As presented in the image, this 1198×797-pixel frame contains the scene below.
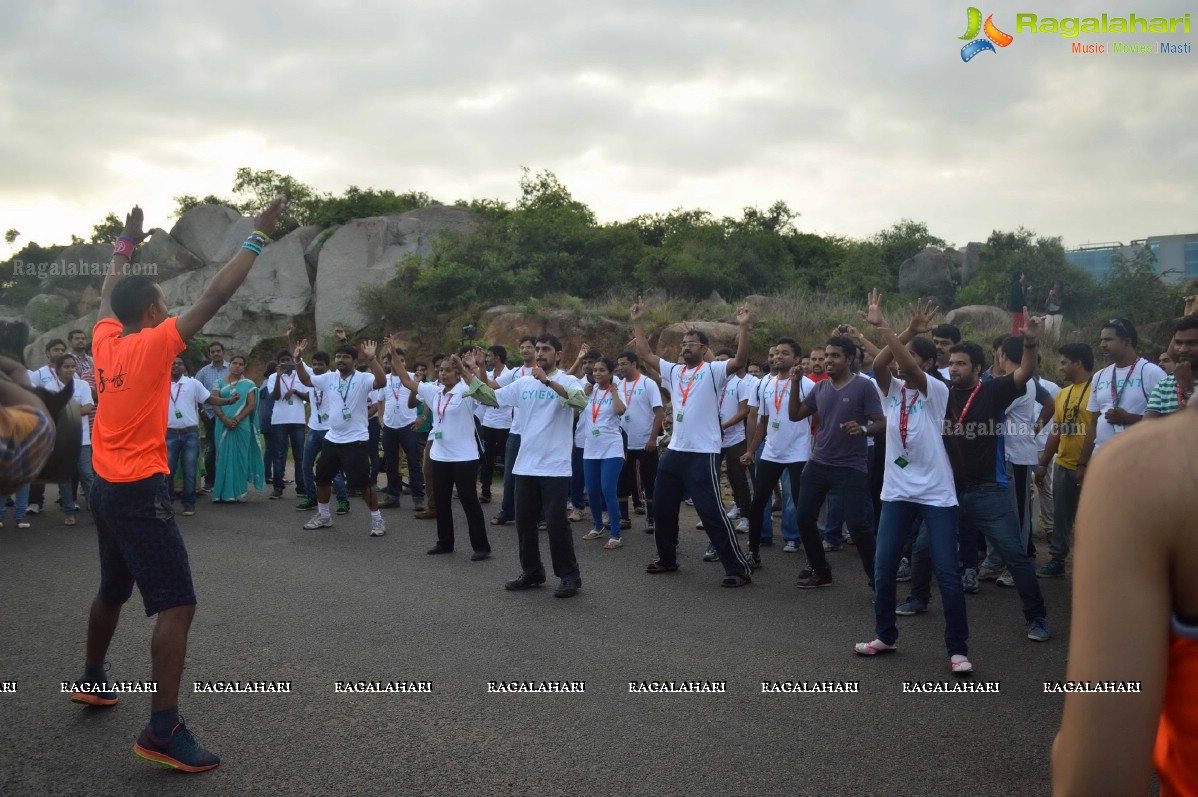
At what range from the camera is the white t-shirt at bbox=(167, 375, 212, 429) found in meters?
11.9

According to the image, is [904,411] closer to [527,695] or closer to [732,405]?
[527,695]

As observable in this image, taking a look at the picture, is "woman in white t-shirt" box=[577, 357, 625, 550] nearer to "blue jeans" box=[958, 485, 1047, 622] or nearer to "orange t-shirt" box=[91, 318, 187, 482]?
"blue jeans" box=[958, 485, 1047, 622]

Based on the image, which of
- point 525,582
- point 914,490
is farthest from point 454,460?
point 914,490

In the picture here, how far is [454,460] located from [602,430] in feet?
6.28

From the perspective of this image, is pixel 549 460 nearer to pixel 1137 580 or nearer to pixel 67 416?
pixel 67 416

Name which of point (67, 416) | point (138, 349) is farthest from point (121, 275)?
point (67, 416)

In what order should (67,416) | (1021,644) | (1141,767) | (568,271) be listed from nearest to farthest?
(1141,767)
(67,416)
(1021,644)
(568,271)

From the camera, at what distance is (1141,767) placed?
1119 mm

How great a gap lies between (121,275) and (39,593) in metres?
4.06

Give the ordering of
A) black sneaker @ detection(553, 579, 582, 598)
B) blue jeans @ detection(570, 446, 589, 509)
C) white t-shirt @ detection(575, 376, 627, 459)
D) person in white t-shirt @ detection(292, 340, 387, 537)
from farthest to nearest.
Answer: blue jeans @ detection(570, 446, 589, 509) < person in white t-shirt @ detection(292, 340, 387, 537) < white t-shirt @ detection(575, 376, 627, 459) < black sneaker @ detection(553, 579, 582, 598)

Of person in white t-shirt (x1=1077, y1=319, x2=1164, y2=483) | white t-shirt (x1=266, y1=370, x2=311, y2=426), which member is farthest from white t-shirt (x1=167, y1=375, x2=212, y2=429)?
person in white t-shirt (x1=1077, y1=319, x2=1164, y2=483)

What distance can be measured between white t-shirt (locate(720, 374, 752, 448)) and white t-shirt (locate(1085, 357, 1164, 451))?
161 inches

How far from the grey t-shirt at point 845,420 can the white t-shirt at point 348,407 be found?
18.5 feet

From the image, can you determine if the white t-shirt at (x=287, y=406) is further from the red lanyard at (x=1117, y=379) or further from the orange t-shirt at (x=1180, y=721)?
the orange t-shirt at (x=1180, y=721)
